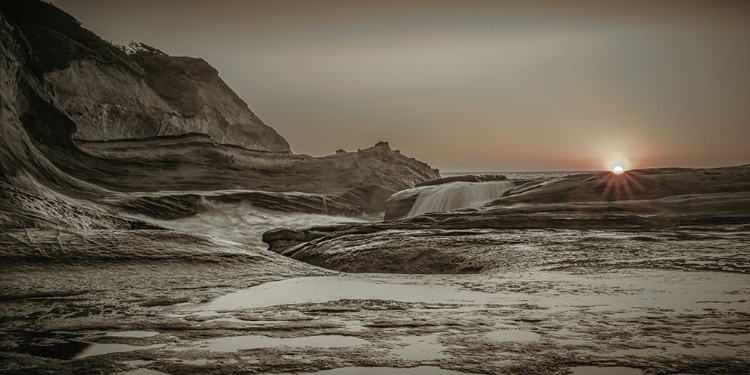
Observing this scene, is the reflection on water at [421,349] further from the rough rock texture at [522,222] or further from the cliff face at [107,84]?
the cliff face at [107,84]

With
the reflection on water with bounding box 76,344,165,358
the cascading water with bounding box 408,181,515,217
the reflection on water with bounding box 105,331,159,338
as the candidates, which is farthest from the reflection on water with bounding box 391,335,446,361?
the cascading water with bounding box 408,181,515,217

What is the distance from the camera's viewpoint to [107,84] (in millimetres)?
30359

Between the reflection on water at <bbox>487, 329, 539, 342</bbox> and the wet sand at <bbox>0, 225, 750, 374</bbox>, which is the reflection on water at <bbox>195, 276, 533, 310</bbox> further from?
the reflection on water at <bbox>487, 329, 539, 342</bbox>

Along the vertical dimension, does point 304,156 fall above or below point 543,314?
above

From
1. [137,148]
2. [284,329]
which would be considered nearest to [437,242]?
[284,329]

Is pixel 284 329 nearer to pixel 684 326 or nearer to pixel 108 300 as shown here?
pixel 108 300

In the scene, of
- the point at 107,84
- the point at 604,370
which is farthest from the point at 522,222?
the point at 107,84

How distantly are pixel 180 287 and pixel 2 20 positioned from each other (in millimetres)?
9299

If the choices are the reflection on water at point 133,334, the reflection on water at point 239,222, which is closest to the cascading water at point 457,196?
the reflection on water at point 239,222

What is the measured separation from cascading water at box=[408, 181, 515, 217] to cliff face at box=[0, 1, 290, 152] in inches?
549

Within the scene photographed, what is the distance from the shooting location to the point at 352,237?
368 inches

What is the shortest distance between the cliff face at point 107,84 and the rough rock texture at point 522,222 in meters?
17.3

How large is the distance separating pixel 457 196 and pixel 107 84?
20.7 metres

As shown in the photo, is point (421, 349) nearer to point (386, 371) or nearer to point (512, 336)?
point (386, 371)
